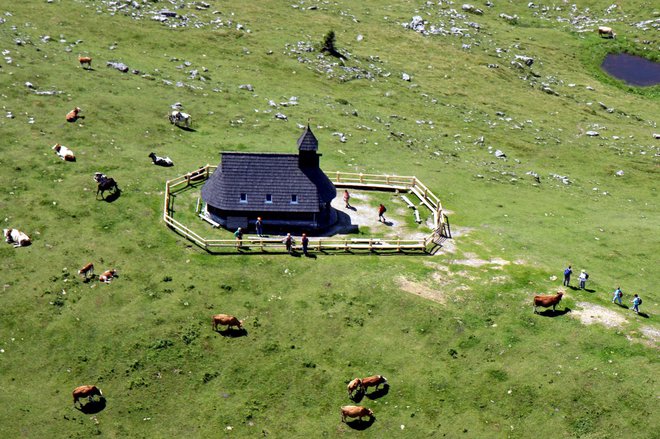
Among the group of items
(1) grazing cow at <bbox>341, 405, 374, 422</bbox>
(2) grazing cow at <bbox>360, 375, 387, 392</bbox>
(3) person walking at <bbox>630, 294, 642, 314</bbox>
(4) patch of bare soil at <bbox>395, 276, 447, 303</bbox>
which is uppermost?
(3) person walking at <bbox>630, 294, 642, 314</bbox>

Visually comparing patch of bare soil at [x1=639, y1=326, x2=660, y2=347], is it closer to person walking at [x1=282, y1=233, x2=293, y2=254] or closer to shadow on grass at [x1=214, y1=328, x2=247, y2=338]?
person walking at [x1=282, y1=233, x2=293, y2=254]

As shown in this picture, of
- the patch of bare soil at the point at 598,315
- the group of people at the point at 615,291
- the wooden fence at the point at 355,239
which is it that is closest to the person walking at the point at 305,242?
the wooden fence at the point at 355,239

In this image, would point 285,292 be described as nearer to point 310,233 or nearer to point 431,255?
point 310,233

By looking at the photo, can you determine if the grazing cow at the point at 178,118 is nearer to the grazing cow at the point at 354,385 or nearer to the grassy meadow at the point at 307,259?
the grassy meadow at the point at 307,259

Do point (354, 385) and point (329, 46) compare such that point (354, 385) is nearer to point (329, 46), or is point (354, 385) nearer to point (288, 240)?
point (288, 240)

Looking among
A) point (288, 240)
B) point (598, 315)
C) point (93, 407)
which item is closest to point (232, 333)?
point (93, 407)

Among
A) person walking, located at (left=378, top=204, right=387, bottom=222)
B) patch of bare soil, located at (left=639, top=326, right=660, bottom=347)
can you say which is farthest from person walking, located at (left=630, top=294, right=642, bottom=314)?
person walking, located at (left=378, top=204, right=387, bottom=222)
